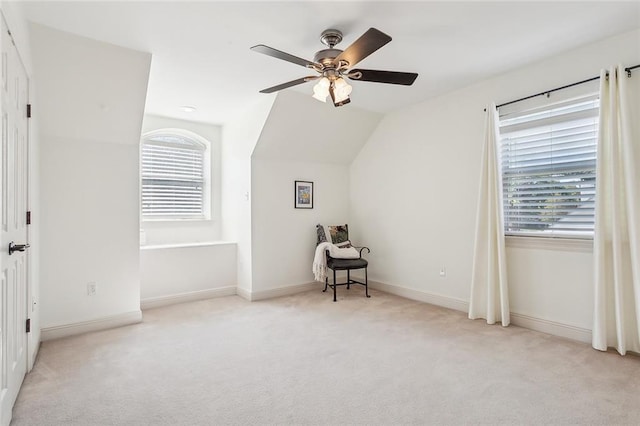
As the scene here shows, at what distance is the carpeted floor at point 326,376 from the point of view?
2.01 m

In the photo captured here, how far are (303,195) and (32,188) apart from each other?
10.1ft

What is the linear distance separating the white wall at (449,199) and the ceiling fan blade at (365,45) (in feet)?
6.90

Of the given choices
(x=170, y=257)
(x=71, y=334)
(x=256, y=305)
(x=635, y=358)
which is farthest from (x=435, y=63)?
(x=71, y=334)

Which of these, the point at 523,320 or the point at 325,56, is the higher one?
the point at 325,56

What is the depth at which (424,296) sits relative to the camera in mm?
4387

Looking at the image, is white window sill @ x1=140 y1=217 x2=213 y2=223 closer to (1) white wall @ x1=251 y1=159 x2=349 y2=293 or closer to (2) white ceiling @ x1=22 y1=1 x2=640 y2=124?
(1) white wall @ x1=251 y1=159 x2=349 y2=293

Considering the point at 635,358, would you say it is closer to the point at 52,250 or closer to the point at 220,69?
the point at 220,69

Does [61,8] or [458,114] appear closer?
[61,8]

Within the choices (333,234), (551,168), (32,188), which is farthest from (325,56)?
(333,234)

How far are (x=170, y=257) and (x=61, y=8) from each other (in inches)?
111

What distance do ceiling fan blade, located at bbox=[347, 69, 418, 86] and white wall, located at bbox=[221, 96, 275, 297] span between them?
5.81ft

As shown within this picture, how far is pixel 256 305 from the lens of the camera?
14.1ft

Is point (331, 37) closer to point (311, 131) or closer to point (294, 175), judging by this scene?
point (311, 131)

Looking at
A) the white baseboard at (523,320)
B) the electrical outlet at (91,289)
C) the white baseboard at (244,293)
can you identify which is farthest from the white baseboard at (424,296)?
the electrical outlet at (91,289)
